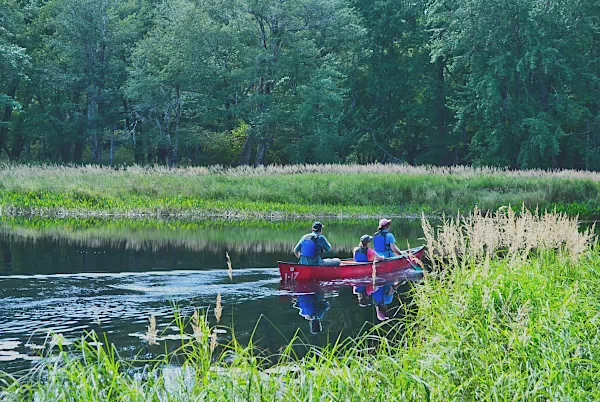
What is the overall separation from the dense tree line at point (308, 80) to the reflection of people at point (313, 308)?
2883 cm

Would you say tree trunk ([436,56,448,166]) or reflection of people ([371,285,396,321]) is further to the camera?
tree trunk ([436,56,448,166])

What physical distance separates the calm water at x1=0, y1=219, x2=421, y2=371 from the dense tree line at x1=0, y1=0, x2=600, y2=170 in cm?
2105

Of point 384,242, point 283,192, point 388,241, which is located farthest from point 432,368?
point 283,192

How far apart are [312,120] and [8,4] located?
16849 mm

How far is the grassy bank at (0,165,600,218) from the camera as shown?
92.7 ft

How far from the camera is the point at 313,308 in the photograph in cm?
1229

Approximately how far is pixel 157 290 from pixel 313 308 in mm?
2448

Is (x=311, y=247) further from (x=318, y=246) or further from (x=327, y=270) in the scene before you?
(x=327, y=270)

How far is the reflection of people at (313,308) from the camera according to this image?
10.9 metres

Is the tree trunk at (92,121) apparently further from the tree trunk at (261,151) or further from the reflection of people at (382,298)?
the reflection of people at (382,298)

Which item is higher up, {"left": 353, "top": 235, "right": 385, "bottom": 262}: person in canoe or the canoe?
{"left": 353, "top": 235, "right": 385, "bottom": 262}: person in canoe

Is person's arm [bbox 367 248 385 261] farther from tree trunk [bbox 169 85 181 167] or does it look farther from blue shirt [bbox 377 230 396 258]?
tree trunk [bbox 169 85 181 167]

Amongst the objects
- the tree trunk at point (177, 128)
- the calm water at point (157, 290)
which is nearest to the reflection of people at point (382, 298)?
the calm water at point (157, 290)

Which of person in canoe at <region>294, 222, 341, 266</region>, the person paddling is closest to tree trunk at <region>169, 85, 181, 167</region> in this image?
the person paddling
